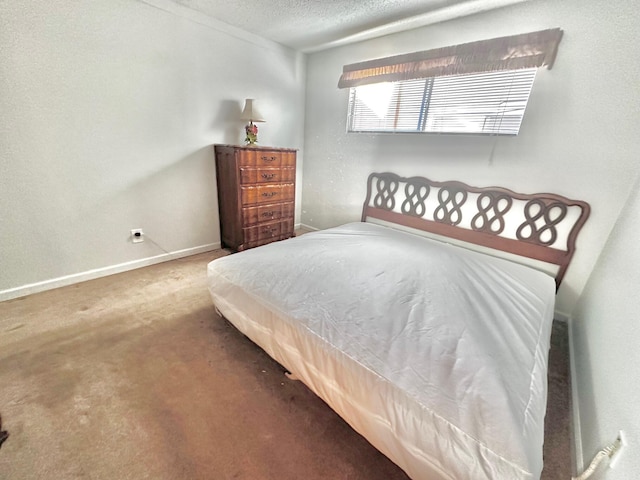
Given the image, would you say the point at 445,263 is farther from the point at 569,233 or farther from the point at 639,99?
the point at 639,99

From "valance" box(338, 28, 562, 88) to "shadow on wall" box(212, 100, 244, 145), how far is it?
4.46 feet

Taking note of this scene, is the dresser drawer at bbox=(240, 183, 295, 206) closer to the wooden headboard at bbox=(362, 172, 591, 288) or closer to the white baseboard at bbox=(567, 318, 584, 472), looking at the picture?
the wooden headboard at bbox=(362, 172, 591, 288)

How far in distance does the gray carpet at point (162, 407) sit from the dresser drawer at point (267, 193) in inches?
52.0

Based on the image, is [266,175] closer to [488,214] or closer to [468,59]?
[468,59]

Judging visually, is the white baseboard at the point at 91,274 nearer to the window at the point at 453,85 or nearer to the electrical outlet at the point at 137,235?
the electrical outlet at the point at 137,235

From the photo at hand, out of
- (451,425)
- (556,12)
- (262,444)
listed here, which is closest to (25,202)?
(262,444)

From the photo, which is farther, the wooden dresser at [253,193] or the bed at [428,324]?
the wooden dresser at [253,193]

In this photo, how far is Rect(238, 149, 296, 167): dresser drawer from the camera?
A: 2519 mm

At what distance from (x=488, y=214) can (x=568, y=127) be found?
775 mm

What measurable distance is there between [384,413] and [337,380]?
0.20 m

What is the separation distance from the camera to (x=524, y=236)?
2.06m

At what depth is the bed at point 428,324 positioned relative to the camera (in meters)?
0.76

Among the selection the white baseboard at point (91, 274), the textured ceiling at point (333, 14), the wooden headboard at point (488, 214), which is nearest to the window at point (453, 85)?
the textured ceiling at point (333, 14)

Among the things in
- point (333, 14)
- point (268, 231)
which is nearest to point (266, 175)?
point (268, 231)
